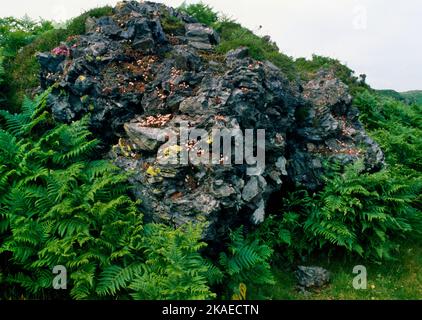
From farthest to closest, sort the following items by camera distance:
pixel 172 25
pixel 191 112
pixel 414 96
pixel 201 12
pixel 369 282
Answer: pixel 414 96
pixel 201 12
pixel 172 25
pixel 191 112
pixel 369 282

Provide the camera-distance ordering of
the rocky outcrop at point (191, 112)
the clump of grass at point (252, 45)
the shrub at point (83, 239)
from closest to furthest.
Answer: the shrub at point (83, 239) → the rocky outcrop at point (191, 112) → the clump of grass at point (252, 45)

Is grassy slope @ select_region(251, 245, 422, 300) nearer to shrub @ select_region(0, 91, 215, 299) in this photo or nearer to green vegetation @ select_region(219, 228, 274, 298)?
green vegetation @ select_region(219, 228, 274, 298)

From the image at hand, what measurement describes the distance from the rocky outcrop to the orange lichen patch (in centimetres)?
3

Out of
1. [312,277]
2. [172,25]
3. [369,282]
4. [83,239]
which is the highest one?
[172,25]

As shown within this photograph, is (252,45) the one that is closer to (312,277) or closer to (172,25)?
(172,25)

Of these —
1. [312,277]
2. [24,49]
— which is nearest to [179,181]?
[312,277]

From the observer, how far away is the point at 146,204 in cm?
935

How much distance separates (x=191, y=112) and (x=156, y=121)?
988mm

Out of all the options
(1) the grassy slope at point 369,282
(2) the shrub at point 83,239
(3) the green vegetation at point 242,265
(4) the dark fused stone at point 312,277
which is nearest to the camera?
(2) the shrub at point 83,239

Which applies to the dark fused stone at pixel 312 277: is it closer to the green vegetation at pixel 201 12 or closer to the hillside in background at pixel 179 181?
the hillside in background at pixel 179 181

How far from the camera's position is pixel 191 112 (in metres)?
10.4

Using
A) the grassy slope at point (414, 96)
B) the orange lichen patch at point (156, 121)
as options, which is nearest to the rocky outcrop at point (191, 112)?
the orange lichen patch at point (156, 121)

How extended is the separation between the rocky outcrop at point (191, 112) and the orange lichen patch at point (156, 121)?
0.03 metres

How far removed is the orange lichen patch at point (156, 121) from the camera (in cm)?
1042
